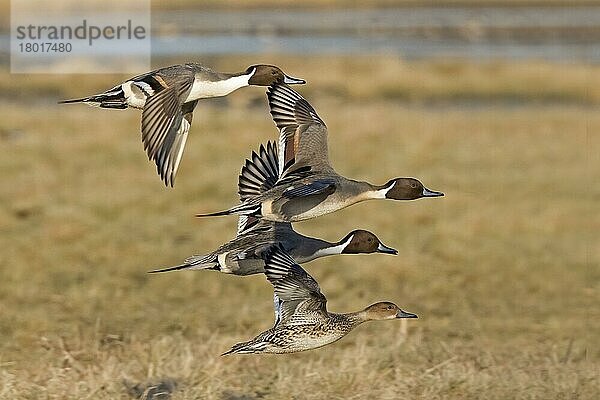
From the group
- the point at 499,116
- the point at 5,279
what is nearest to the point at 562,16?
the point at 499,116

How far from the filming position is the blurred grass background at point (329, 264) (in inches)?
253

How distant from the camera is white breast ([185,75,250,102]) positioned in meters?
4.36

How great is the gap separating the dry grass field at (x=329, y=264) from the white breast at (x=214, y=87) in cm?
199

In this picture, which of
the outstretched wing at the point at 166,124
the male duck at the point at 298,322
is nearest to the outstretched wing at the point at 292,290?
the male duck at the point at 298,322

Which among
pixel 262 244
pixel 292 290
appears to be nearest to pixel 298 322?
pixel 292 290

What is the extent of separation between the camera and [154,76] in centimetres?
439

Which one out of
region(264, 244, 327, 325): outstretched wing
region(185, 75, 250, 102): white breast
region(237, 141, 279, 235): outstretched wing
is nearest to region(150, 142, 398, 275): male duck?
region(237, 141, 279, 235): outstretched wing

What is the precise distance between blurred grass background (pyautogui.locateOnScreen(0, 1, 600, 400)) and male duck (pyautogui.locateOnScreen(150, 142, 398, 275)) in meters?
1.11

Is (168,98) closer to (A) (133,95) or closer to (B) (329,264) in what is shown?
(A) (133,95)

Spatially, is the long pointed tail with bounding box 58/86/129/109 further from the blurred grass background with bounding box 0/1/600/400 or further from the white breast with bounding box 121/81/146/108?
the blurred grass background with bounding box 0/1/600/400

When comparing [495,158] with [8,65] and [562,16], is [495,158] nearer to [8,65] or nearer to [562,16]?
[8,65]

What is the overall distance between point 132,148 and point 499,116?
18.0 ft

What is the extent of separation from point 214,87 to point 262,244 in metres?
0.77

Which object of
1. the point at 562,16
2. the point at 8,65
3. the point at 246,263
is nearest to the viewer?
the point at 246,263
